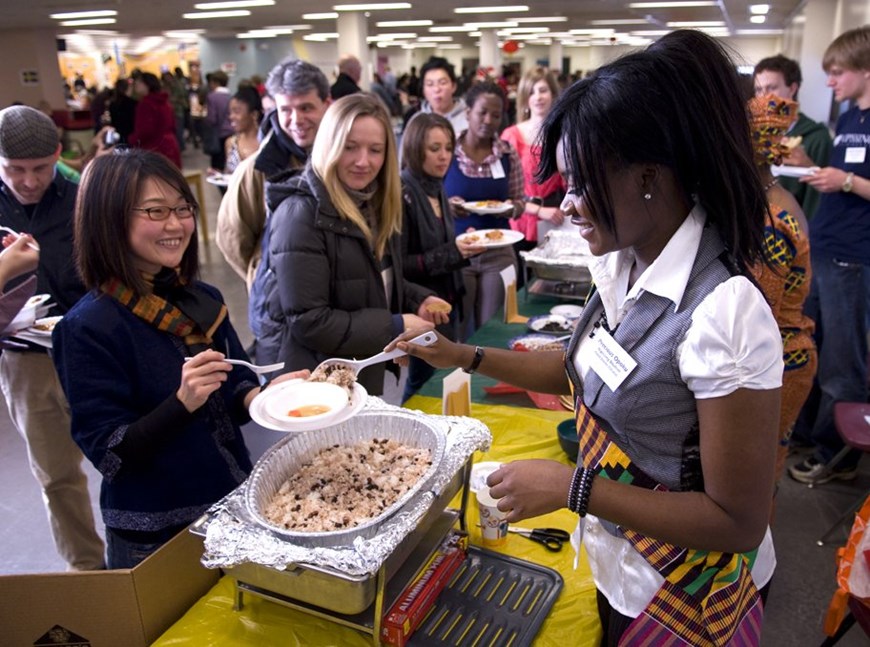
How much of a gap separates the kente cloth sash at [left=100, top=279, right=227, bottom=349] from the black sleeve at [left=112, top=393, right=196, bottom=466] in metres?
0.15

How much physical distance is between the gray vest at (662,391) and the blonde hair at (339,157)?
111 cm

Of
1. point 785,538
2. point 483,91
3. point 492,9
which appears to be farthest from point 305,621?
point 492,9

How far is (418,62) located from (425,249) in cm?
2583

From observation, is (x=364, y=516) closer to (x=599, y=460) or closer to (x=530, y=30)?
(x=599, y=460)

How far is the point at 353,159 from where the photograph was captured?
183cm

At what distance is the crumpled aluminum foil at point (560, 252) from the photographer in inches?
108

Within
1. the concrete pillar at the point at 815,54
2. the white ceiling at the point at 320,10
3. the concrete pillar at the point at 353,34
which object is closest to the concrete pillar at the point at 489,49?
the white ceiling at the point at 320,10

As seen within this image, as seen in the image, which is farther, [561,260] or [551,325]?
[561,260]

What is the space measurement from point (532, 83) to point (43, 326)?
3.57 metres

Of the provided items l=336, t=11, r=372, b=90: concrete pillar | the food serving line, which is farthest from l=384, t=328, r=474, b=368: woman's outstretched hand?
l=336, t=11, r=372, b=90: concrete pillar

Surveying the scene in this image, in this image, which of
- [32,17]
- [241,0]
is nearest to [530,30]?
[241,0]

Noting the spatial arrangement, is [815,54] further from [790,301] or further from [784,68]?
[790,301]

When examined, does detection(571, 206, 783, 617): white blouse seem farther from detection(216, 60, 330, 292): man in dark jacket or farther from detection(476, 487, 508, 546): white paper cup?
detection(216, 60, 330, 292): man in dark jacket

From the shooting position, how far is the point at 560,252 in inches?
113
